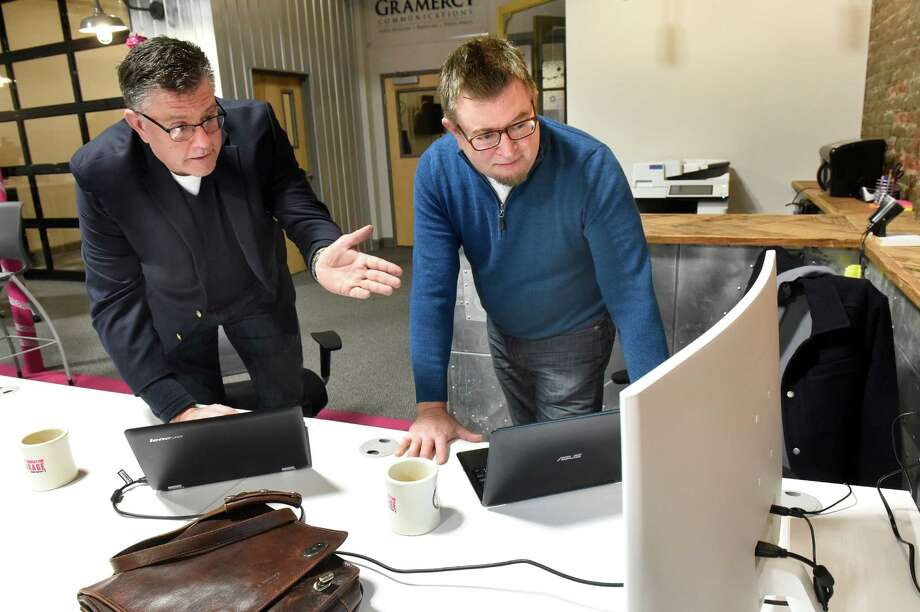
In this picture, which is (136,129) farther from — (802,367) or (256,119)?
(802,367)

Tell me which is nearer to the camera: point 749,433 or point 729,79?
point 749,433

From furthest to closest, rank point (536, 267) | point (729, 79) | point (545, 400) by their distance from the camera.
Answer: point (729, 79)
point (545, 400)
point (536, 267)

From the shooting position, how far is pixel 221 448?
120cm

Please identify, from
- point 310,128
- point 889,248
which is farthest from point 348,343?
point 889,248

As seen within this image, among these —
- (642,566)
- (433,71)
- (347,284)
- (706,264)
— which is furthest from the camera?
(433,71)

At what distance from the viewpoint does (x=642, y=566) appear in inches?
19.3

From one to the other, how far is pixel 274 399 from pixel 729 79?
12.9 feet

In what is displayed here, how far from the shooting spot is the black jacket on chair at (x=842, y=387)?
168cm

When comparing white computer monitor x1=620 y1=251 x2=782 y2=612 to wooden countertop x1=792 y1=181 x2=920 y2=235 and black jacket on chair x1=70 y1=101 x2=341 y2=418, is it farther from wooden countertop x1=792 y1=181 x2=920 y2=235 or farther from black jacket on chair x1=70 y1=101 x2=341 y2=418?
wooden countertop x1=792 y1=181 x2=920 y2=235

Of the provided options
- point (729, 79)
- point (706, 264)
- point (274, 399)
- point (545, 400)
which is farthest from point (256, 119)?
point (729, 79)

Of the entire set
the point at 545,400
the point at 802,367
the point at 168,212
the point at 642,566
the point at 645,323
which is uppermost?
the point at 168,212

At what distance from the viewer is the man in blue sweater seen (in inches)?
54.1

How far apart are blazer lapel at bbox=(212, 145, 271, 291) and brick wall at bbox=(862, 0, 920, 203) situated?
3.06 meters

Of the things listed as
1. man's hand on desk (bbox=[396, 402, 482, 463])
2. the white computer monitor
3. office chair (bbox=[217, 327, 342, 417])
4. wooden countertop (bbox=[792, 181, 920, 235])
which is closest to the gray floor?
office chair (bbox=[217, 327, 342, 417])
